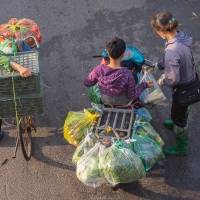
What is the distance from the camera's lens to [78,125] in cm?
418

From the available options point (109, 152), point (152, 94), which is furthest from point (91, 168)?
point (152, 94)

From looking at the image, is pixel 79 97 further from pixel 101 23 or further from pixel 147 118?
pixel 101 23

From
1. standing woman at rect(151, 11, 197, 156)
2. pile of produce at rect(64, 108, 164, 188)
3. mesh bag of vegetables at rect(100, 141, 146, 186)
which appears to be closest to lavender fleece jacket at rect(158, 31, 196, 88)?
standing woman at rect(151, 11, 197, 156)

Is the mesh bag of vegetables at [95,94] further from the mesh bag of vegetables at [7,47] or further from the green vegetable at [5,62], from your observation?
the green vegetable at [5,62]

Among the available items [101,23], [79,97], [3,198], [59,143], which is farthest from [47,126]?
[101,23]

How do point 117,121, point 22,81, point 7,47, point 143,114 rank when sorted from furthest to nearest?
1. point 143,114
2. point 7,47
3. point 117,121
4. point 22,81

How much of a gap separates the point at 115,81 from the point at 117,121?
1.97 ft

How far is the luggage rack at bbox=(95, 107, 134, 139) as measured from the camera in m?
3.95

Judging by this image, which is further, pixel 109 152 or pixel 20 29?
pixel 20 29

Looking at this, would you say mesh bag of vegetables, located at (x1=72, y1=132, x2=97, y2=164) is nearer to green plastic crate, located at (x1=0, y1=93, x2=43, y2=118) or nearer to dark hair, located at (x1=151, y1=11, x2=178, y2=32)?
green plastic crate, located at (x1=0, y1=93, x2=43, y2=118)

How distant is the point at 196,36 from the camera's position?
655 centimetres

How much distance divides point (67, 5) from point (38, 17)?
2.46 ft

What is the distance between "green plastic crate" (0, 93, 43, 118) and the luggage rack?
2.53 feet

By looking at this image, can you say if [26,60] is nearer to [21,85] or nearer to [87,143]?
[21,85]
